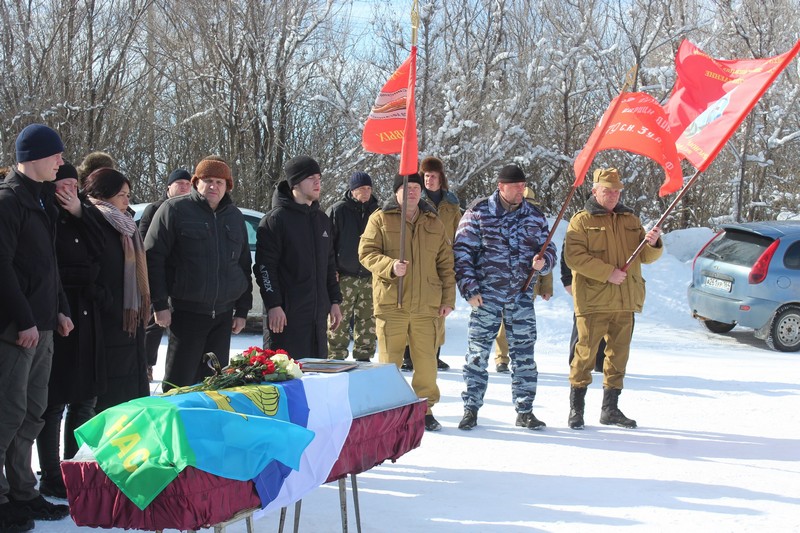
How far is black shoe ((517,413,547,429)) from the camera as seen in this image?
23.8 ft

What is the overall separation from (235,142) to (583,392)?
1091 centimetres

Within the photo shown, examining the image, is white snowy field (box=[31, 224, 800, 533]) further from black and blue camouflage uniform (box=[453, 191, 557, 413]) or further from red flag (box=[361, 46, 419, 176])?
red flag (box=[361, 46, 419, 176])

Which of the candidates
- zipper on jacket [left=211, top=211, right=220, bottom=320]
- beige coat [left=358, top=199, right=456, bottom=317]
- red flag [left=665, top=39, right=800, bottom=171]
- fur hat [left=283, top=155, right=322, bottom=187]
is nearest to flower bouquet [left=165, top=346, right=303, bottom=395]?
zipper on jacket [left=211, top=211, right=220, bottom=320]

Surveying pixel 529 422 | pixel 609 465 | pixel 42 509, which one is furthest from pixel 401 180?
pixel 42 509

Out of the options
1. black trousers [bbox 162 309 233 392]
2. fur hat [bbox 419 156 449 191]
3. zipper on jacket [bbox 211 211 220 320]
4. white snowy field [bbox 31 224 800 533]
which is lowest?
white snowy field [bbox 31 224 800 533]

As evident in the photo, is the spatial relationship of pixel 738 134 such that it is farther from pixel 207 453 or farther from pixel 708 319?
pixel 207 453

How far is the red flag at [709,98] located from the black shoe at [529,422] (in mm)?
2338

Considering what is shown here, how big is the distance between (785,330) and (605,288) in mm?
5449

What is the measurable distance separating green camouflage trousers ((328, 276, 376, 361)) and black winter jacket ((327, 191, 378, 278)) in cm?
9

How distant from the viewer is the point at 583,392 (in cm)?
735

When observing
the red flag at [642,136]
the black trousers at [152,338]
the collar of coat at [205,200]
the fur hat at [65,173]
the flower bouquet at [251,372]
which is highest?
the red flag at [642,136]

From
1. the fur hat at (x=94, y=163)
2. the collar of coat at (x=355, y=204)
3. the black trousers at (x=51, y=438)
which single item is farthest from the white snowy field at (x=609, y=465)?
the fur hat at (x=94, y=163)

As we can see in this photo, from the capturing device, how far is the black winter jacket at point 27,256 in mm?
Result: 4512

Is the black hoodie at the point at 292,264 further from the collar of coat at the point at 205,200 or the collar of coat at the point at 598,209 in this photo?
the collar of coat at the point at 598,209
